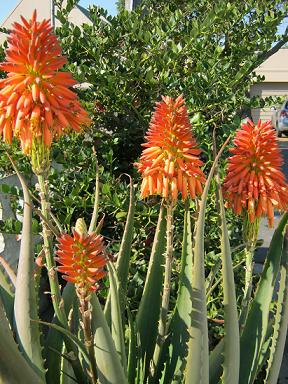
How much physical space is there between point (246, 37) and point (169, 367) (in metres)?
2.36

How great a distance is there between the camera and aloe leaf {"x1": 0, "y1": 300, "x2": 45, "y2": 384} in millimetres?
935

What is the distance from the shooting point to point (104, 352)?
109cm

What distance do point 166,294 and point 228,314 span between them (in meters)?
0.21

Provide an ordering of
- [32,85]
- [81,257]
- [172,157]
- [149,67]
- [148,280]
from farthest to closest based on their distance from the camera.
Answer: [149,67] < [148,280] < [172,157] < [32,85] < [81,257]

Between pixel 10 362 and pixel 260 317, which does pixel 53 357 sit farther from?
pixel 260 317

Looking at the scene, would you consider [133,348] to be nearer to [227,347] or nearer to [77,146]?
[227,347]

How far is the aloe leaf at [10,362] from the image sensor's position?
93 cm

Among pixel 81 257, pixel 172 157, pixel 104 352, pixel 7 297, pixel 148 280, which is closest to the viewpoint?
pixel 81 257

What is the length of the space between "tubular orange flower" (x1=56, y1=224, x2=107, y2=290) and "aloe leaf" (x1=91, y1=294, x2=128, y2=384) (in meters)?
0.08

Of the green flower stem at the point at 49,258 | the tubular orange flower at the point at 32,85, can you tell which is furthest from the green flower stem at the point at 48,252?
the tubular orange flower at the point at 32,85

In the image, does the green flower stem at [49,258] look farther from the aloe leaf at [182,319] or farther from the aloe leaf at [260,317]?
the aloe leaf at [260,317]

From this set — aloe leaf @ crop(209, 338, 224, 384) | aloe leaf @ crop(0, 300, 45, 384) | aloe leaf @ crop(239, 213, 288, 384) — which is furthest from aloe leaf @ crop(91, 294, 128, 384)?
aloe leaf @ crop(239, 213, 288, 384)

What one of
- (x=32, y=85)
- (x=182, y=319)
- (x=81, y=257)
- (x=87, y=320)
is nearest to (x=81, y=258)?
(x=81, y=257)

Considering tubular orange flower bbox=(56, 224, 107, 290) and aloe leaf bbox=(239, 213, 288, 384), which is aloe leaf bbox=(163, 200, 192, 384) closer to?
aloe leaf bbox=(239, 213, 288, 384)
